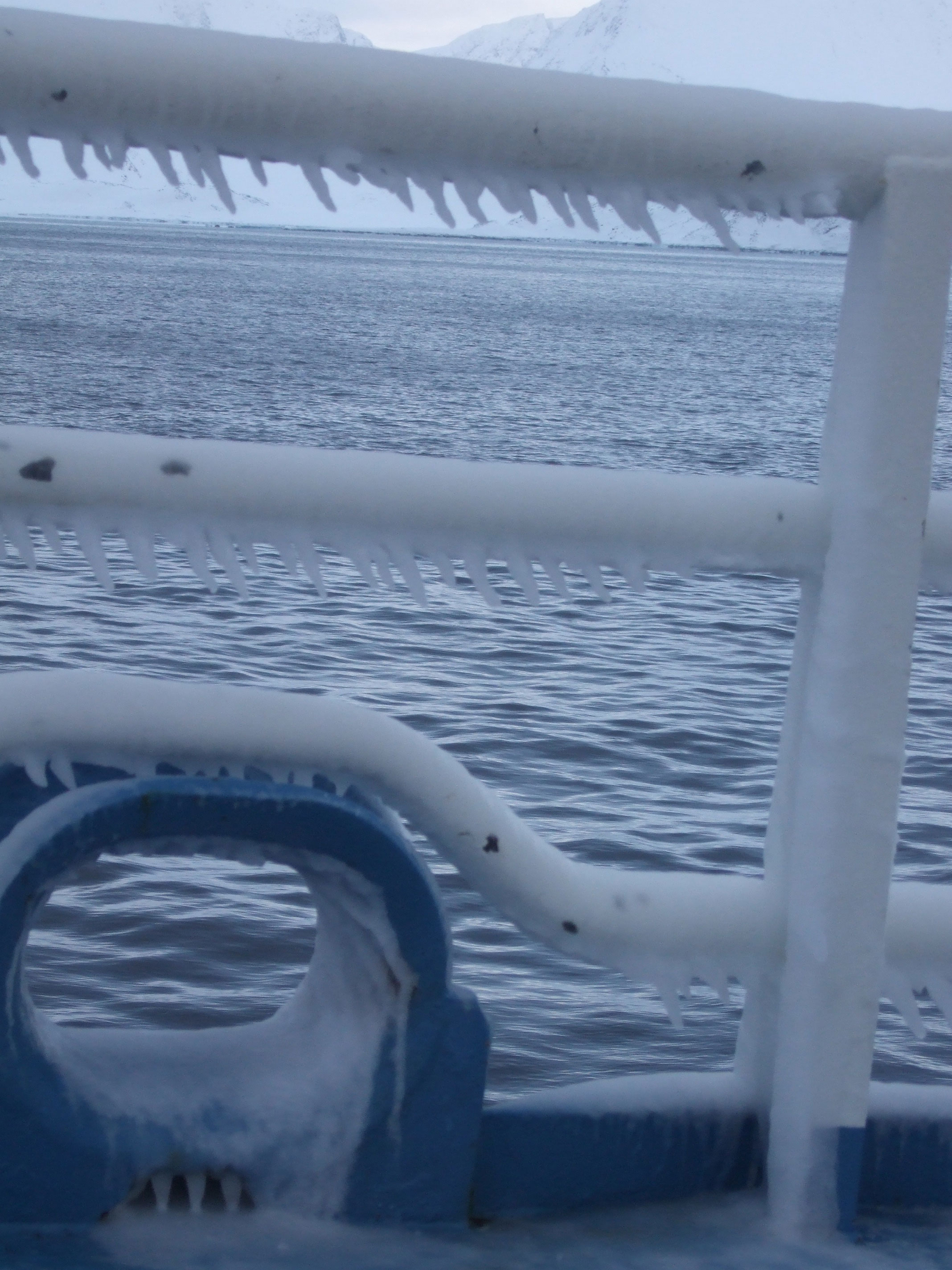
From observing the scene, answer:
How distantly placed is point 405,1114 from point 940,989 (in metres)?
0.70

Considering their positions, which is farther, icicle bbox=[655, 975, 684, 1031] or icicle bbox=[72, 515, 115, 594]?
icicle bbox=[655, 975, 684, 1031]

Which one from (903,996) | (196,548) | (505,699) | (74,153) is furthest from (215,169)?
(505,699)

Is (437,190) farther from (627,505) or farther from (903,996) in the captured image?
(903,996)

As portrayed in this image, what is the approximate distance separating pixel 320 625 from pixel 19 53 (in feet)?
29.3

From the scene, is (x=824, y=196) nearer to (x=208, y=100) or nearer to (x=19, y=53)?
(x=208, y=100)

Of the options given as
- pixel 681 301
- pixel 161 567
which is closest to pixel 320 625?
pixel 161 567

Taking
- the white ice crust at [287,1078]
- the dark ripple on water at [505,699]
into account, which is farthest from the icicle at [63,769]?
the dark ripple on water at [505,699]

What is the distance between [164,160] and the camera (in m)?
1.58

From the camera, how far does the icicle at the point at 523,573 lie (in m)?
1.70

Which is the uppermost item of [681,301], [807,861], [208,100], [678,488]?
[681,301]

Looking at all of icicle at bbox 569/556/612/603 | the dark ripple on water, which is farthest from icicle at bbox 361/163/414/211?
the dark ripple on water

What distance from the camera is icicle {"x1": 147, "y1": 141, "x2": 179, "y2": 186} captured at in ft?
5.08

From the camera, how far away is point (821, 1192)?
6.30ft

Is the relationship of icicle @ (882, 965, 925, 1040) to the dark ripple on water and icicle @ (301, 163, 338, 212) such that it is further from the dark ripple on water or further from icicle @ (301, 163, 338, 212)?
the dark ripple on water
